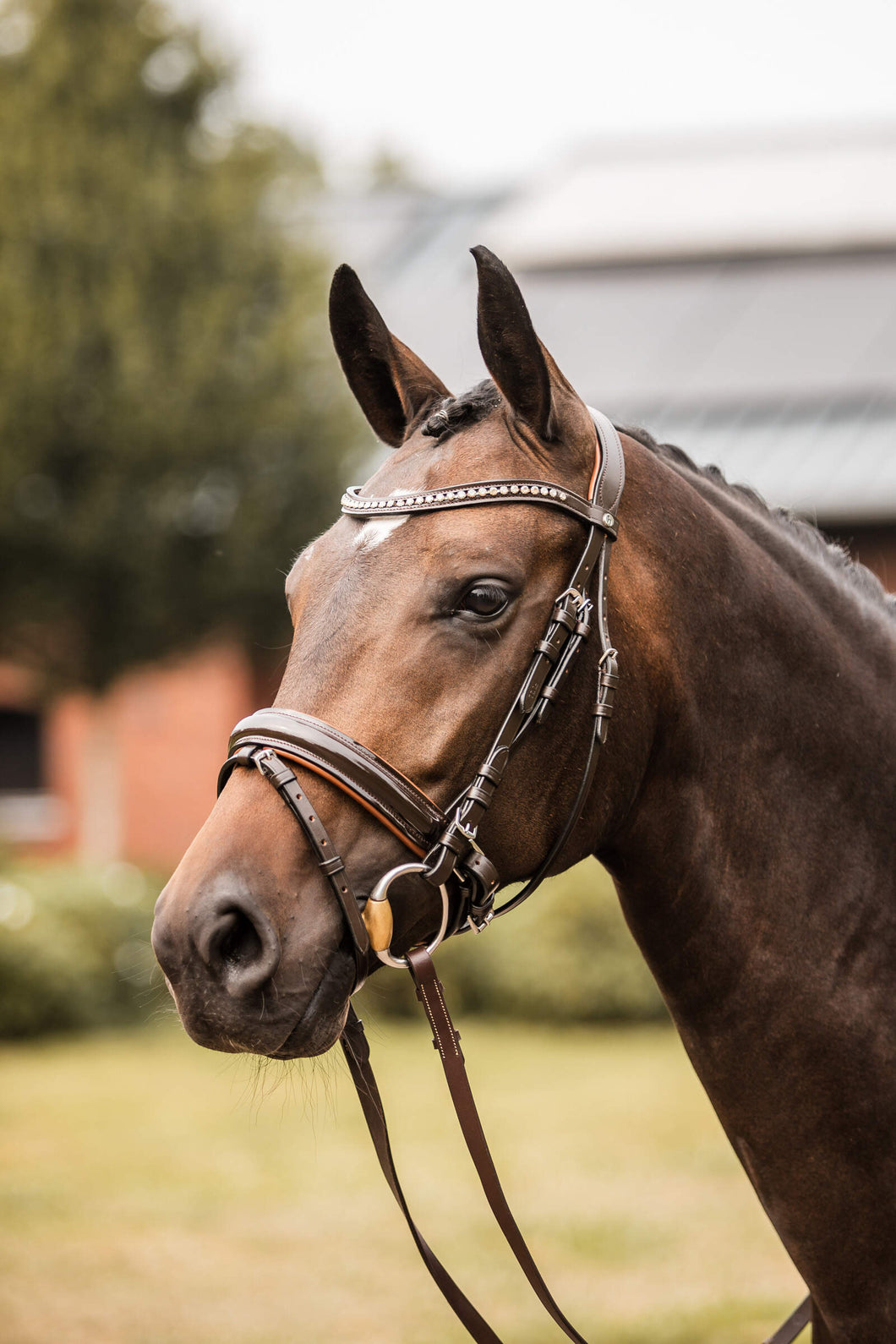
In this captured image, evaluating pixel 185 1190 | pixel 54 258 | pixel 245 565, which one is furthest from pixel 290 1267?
pixel 54 258

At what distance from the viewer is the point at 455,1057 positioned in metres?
2.10

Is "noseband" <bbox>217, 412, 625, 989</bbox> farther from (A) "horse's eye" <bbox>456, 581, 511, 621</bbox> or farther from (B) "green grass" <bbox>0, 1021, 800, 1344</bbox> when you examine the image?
(B) "green grass" <bbox>0, 1021, 800, 1344</bbox>

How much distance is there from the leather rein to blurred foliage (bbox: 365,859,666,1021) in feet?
29.2

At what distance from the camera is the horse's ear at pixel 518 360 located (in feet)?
6.67


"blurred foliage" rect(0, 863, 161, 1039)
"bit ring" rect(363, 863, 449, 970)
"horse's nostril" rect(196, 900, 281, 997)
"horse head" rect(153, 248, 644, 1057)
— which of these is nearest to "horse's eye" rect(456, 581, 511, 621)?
"horse head" rect(153, 248, 644, 1057)

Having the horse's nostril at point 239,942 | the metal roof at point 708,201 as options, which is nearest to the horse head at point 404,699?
the horse's nostril at point 239,942

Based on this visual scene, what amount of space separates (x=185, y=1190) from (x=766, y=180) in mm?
22312

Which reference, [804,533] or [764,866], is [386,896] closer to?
[764,866]

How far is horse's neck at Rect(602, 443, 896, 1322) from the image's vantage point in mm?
2145

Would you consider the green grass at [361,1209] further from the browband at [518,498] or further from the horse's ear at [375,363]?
the browband at [518,498]

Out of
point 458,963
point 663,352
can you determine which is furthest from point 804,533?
point 663,352

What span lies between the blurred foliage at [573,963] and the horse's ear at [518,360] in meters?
9.03

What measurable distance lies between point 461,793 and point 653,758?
42 centimetres

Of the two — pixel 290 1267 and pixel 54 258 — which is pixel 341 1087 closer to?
pixel 290 1267
